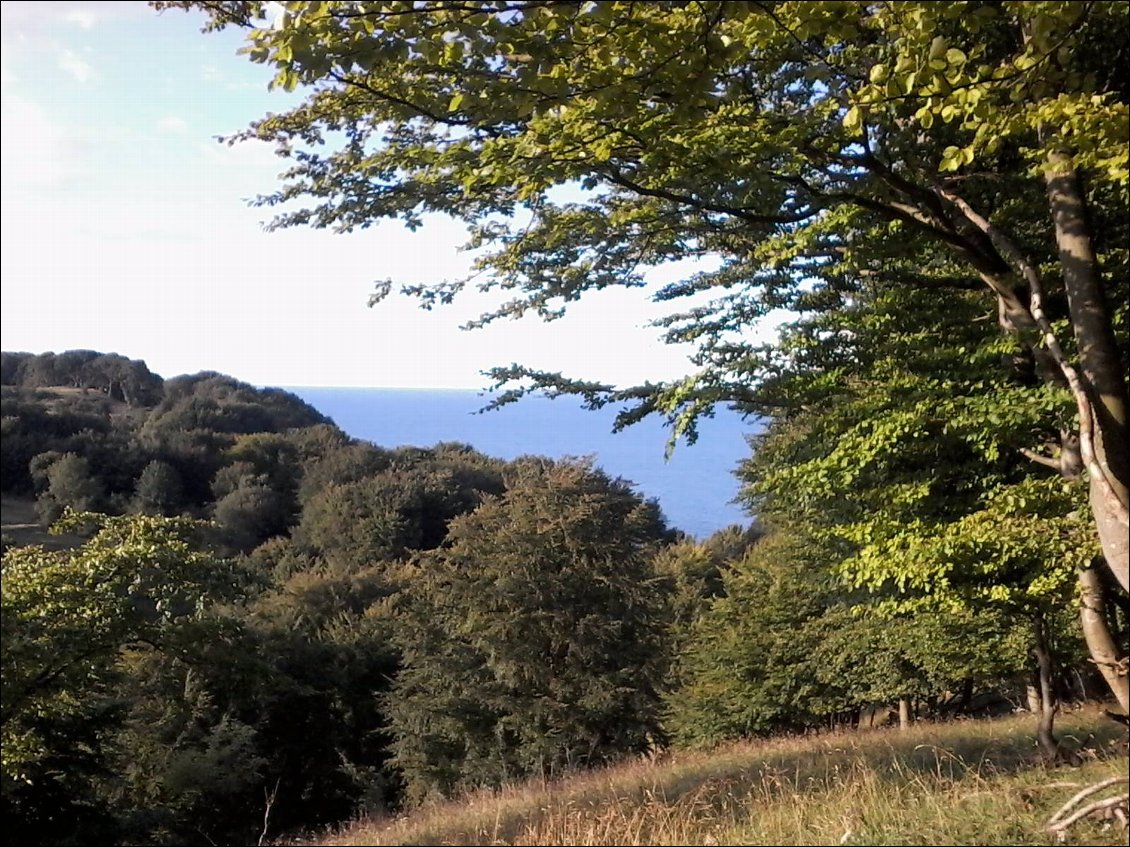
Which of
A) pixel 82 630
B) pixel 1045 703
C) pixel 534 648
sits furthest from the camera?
pixel 534 648

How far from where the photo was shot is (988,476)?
22.2 ft

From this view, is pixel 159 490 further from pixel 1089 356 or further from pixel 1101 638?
pixel 1089 356

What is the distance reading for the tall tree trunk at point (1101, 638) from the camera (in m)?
4.61

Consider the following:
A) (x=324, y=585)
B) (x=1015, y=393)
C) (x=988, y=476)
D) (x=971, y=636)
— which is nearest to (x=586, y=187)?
(x=1015, y=393)

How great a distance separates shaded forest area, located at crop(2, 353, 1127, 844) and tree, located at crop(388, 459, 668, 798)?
5cm

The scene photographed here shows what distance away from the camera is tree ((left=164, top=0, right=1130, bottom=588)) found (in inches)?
143

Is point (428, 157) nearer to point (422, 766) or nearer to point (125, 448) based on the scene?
point (422, 766)

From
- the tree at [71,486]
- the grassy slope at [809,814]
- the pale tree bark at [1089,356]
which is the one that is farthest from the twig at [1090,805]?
the tree at [71,486]

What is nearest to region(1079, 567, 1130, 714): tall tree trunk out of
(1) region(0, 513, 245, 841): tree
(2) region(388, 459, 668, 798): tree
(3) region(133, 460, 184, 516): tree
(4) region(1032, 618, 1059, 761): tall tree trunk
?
(4) region(1032, 618, 1059, 761): tall tree trunk

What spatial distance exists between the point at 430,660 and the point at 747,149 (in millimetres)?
16489

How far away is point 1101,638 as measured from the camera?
5.25 meters

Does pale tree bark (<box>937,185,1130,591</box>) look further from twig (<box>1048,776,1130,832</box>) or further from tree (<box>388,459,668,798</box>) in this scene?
tree (<box>388,459,668,798</box>)

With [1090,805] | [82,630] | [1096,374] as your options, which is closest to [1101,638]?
[1096,374]

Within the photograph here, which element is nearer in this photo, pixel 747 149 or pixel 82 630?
pixel 747 149
